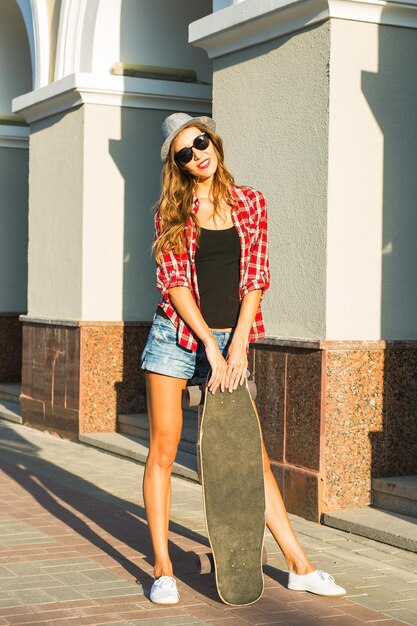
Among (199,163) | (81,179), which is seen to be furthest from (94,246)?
(199,163)

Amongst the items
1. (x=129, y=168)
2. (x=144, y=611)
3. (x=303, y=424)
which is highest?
(x=129, y=168)

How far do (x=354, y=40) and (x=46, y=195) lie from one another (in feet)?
15.7

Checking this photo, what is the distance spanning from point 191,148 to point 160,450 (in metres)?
1.28

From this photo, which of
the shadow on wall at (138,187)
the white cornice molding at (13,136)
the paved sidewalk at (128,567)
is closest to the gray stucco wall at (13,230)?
the white cornice molding at (13,136)

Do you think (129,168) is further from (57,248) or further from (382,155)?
(382,155)

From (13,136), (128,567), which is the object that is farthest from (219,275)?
(13,136)

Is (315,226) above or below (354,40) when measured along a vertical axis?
below

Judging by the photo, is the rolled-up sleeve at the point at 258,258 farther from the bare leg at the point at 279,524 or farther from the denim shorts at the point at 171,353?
the bare leg at the point at 279,524

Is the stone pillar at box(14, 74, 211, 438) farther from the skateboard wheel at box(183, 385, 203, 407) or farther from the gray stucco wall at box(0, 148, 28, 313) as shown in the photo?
the skateboard wheel at box(183, 385, 203, 407)

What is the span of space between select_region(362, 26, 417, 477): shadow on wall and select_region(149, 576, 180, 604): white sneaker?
7.02 feet

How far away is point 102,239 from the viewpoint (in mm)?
10367

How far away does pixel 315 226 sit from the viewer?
22.7 feet

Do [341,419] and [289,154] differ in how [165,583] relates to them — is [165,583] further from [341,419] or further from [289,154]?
[289,154]

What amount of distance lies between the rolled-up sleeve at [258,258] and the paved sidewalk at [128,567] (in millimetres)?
1335
